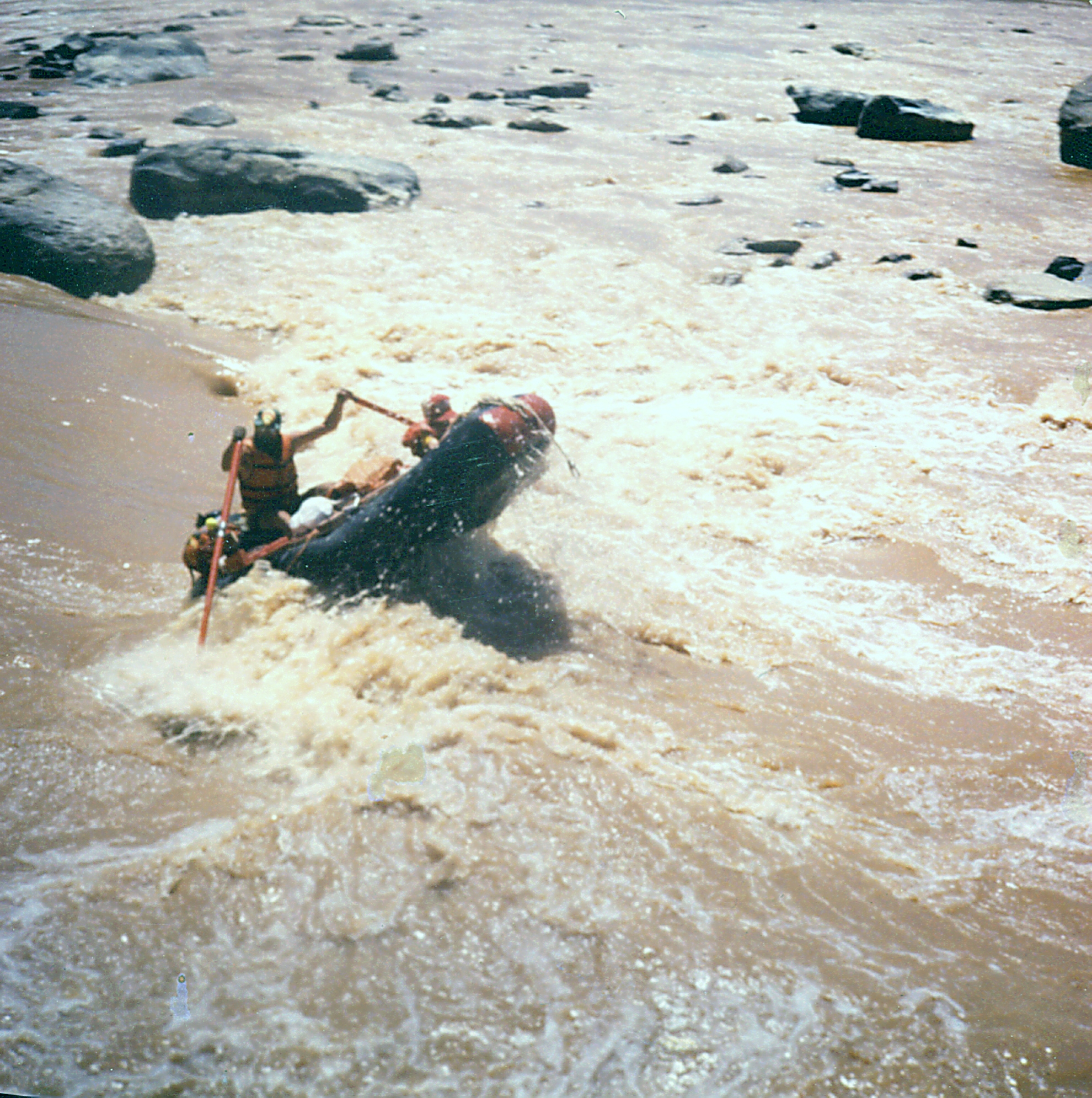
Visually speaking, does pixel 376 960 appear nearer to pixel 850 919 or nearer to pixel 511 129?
pixel 850 919

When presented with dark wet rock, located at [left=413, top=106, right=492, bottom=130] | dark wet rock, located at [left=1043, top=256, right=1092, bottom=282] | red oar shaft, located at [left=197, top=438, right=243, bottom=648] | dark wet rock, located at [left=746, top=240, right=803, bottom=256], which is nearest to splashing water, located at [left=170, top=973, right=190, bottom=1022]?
red oar shaft, located at [left=197, top=438, right=243, bottom=648]

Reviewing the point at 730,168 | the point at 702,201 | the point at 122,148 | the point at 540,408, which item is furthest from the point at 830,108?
the point at 540,408

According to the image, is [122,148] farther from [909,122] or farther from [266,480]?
[909,122]

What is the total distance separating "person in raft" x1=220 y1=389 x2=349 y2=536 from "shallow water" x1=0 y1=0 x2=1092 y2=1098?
1.40 ft

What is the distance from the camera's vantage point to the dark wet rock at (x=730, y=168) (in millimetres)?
13031

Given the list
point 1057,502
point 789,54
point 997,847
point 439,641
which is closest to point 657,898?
point 997,847

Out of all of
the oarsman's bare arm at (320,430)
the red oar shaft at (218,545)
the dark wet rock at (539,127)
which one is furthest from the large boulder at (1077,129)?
the red oar shaft at (218,545)

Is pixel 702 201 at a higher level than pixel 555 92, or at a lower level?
lower

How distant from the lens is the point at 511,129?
14.7 metres

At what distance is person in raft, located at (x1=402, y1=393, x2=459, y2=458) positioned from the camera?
17.2ft

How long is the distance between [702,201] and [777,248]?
1840 millimetres

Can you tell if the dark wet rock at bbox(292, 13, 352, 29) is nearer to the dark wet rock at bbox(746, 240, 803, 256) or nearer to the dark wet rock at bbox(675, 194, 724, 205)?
the dark wet rock at bbox(675, 194, 724, 205)

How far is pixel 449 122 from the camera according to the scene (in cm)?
1468

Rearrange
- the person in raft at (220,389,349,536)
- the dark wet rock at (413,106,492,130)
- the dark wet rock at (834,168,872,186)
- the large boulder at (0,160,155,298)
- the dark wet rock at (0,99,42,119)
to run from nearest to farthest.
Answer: the person in raft at (220,389,349,536) → the large boulder at (0,160,155,298) → the dark wet rock at (834,168,872,186) → the dark wet rock at (0,99,42,119) → the dark wet rock at (413,106,492,130)
